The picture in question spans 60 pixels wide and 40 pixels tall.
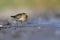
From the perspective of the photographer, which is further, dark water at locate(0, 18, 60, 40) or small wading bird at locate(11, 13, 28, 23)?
small wading bird at locate(11, 13, 28, 23)

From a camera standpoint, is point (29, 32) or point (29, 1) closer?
point (29, 32)

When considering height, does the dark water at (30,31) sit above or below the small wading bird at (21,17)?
below

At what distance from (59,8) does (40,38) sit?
0.50 metres

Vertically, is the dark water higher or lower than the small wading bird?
lower

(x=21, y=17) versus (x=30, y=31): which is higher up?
(x=21, y=17)

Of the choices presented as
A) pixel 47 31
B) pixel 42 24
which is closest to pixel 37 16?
pixel 42 24

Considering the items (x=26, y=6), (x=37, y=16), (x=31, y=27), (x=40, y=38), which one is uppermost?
(x=26, y=6)

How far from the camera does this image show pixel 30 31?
171 centimetres

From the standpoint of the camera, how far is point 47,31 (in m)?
1.71

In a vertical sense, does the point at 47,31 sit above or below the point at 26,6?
below

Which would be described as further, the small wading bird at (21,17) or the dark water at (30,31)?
the small wading bird at (21,17)

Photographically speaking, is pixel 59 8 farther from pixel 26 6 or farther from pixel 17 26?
pixel 17 26

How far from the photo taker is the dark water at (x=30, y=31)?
1.69m

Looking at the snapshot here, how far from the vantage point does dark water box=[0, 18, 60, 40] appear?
5.53 ft
